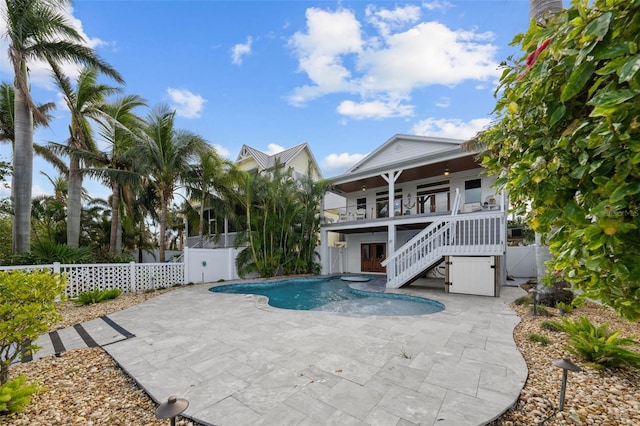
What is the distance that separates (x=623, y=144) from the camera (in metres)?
1.08

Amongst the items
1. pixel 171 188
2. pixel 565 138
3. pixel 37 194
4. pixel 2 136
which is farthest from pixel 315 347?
pixel 37 194

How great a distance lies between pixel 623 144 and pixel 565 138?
27 cm

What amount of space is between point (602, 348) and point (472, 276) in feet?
18.9

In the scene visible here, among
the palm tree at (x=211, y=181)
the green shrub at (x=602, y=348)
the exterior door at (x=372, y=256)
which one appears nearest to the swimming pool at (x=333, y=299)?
the green shrub at (x=602, y=348)

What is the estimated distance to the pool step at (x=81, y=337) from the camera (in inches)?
168

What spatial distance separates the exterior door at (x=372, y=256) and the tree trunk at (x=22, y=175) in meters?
15.1

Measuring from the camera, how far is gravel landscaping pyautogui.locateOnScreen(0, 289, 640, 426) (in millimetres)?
2424

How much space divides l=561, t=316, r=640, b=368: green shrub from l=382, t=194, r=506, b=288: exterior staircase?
4973mm

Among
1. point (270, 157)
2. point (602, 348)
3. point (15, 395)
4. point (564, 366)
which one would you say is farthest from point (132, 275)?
point (270, 157)

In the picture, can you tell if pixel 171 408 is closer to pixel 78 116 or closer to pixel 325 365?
pixel 325 365

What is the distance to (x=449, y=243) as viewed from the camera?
9.20 metres

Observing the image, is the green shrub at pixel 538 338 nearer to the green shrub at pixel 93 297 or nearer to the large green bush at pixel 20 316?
the large green bush at pixel 20 316

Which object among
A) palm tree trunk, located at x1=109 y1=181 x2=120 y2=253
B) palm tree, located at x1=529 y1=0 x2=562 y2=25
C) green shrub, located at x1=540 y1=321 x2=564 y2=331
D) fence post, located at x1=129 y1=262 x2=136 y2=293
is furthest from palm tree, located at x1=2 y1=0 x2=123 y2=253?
green shrub, located at x1=540 y1=321 x2=564 y2=331

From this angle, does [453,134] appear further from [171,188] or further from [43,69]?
[43,69]
